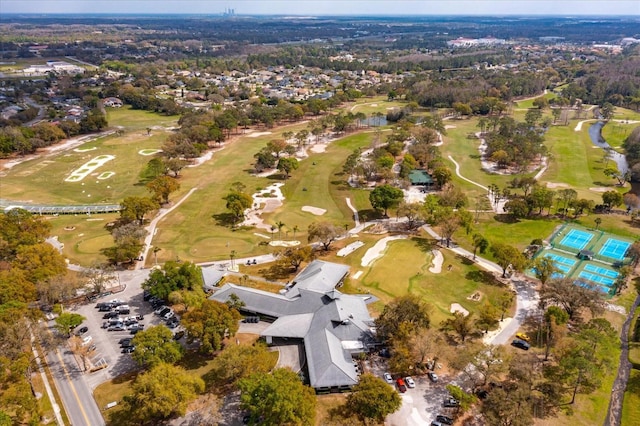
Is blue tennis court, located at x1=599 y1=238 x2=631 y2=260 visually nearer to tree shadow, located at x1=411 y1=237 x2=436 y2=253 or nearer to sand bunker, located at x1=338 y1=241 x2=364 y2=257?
tree shadow, located at x1=411 y1=237 x2=436 y2=253

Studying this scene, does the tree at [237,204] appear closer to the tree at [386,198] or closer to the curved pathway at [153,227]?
the curved pathway at [153,227]

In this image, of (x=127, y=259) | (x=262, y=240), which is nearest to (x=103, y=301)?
(x=127, y=259)

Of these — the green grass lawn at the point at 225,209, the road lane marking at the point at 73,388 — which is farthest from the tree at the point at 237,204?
the road lane marking at the point at 73,388

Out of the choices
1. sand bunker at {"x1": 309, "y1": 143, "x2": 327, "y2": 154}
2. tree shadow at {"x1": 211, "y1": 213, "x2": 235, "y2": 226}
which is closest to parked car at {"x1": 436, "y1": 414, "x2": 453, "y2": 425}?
tree shadow at {"x1": 211, "y1": 213, "x2": 235, "y2": 226}

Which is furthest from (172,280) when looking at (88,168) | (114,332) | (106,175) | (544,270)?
(88,168)

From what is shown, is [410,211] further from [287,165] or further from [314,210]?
[287,165]

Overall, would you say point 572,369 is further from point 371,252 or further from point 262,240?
point 262,240
